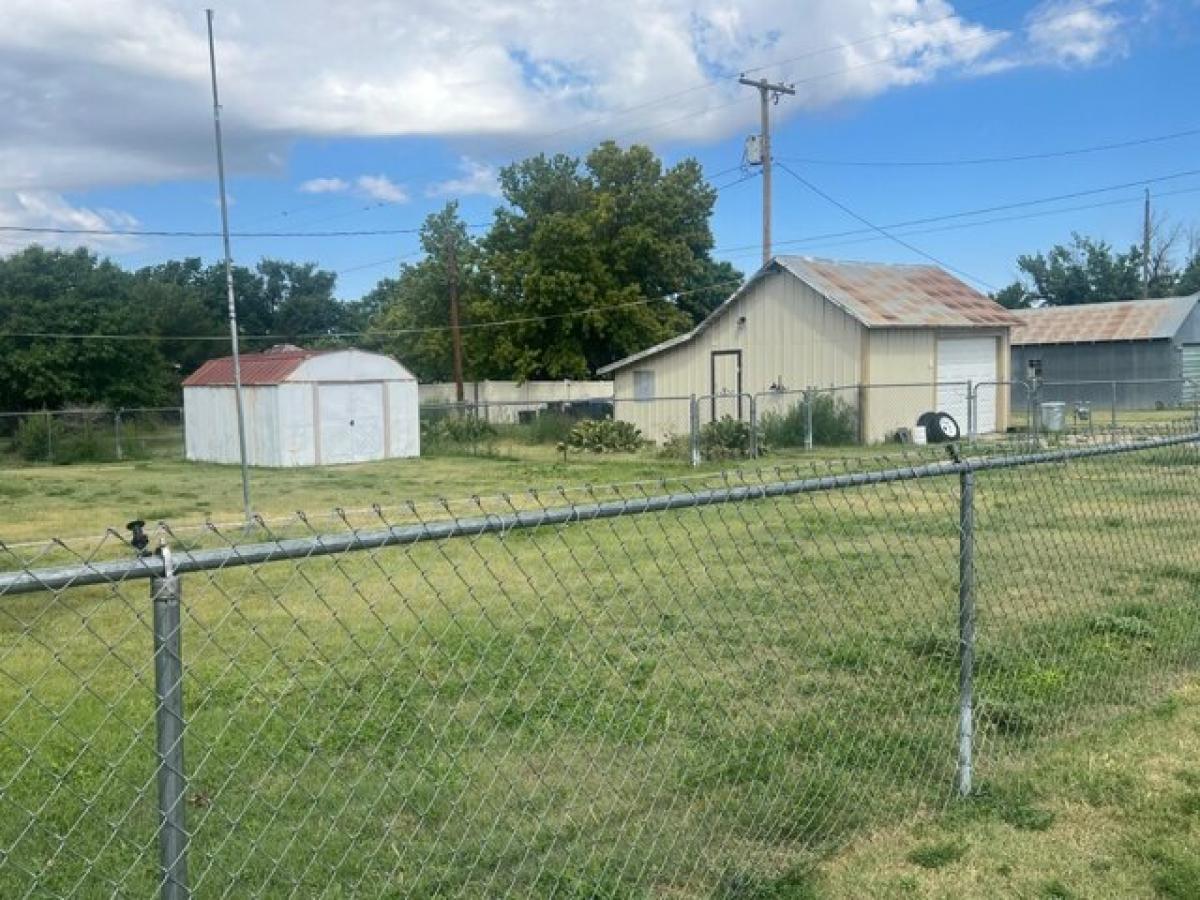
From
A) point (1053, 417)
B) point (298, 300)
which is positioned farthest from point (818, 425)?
point (298, 300)

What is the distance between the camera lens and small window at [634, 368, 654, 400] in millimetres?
30906

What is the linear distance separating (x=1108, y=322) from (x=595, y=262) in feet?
68.2

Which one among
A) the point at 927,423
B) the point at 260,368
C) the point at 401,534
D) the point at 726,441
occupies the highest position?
the point at 260,368

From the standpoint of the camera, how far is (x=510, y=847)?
12.3 feet

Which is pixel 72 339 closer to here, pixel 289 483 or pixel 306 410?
pixel 306 410

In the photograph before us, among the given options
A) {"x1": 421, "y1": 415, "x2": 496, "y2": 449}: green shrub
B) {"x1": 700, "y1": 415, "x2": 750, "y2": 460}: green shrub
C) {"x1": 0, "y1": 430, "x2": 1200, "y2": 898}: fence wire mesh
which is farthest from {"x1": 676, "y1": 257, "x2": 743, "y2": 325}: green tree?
{"x1": 0, "y1": 430, "x2": 1200, "y2": 898}: fence wire mesh

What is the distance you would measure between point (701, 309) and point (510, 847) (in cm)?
5040

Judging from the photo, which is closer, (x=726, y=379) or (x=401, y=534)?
(x=401, y=534)

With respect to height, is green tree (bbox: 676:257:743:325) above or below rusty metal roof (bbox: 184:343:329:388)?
above

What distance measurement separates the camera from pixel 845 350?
85.8 ft

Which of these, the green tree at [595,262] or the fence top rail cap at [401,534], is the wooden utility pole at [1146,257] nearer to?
the green tree at [595,262]

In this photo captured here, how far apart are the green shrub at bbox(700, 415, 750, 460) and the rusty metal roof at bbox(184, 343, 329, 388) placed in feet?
34.3

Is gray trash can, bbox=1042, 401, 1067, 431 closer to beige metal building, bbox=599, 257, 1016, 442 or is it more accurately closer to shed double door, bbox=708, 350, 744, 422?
beige metal building, bbox=599, 257, 1016, 442

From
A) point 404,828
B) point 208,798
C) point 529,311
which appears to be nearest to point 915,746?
point 404,828
